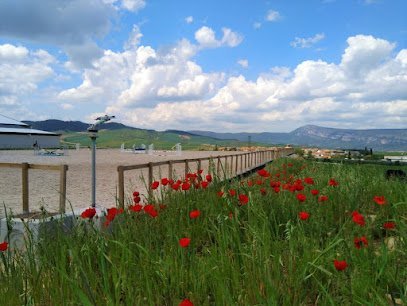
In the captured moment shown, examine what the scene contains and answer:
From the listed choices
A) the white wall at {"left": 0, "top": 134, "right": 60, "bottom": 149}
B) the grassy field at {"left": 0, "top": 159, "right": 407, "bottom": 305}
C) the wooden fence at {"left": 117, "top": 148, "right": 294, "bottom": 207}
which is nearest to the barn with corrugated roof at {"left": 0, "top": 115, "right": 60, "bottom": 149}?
the white wall at {"left": 0, "top": 134, "right": 60, "bottom": 149}

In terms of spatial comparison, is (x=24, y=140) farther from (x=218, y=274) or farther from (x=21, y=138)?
(x=218, y=274)

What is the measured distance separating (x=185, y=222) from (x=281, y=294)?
2.17 meters

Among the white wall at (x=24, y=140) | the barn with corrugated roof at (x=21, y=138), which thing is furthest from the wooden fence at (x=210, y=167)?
the white wall at (x=24, y=140)

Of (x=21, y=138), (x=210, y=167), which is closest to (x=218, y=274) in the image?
(x=210, y=167)

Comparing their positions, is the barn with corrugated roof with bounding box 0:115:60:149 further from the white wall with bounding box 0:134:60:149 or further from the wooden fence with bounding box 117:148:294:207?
the wooden fence with bounding box 117:148:294:207

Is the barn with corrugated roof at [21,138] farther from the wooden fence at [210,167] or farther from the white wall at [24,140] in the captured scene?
the wooden fence at [210,167]

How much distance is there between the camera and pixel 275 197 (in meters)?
5.53

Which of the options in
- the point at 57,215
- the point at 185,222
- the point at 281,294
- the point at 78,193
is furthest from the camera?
the point at 78,193

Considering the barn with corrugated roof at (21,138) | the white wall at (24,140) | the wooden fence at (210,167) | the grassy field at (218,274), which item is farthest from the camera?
the barn with corrugated roof at (21,138)

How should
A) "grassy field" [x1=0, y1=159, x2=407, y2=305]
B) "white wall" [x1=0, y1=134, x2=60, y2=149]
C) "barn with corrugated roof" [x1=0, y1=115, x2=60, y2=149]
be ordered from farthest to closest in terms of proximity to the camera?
"barn with corrugated roof" [x1=0, y1=115, x2=60, y2=149] → "white wall" [x1=0, y1=134, x2=60, y2=149] → "grassy field" [x1=0, y1=159, x2=407, y2=305]

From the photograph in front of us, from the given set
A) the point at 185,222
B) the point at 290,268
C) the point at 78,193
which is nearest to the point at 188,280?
the point at 290,268

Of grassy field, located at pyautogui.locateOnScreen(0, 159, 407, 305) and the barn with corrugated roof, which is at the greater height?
the barn with corrugated roof

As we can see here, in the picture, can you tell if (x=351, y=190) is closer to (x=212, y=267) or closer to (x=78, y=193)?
(x=212, y=267)

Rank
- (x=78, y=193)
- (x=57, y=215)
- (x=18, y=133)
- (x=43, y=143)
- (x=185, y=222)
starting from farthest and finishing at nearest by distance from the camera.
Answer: (x=43, y=143), (x=18, y=133), (x=78, y=193), (x=57, y=215), (x=185, y=222)
